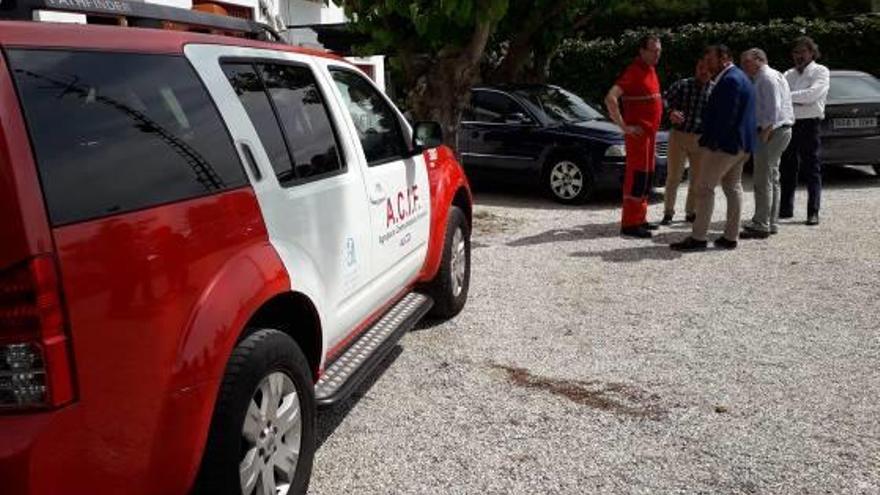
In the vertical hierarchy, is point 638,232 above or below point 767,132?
below

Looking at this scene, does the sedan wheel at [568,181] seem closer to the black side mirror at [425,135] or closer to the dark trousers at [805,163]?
the dark trousers at [805,163]

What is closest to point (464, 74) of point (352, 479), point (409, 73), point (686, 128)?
point (409, 73)

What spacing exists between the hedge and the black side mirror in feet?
39.1

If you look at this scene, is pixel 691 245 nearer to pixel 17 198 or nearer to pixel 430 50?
pixel 430 50

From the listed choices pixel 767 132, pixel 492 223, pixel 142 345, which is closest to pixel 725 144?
pixel 767 132

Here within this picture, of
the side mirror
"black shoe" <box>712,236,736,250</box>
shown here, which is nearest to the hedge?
the side mirror

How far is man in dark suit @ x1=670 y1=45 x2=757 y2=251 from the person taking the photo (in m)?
7.06

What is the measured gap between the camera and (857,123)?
10195 mm

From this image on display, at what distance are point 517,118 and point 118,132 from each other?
854cm

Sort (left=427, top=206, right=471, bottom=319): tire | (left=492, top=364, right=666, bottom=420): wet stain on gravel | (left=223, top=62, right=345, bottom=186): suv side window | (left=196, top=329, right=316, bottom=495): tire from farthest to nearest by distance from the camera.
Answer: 1. (left=427, top=206, right=471, bottom=319): tire
2. (left=492, top=364, right=666, bottom=420): wet stain on gravel
3. (left=223, top=62, right=345, bottom=186): suv side window
4. (left=196, top=329, right=316, bottom=495): tire

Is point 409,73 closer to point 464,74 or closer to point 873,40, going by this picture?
point 464,74

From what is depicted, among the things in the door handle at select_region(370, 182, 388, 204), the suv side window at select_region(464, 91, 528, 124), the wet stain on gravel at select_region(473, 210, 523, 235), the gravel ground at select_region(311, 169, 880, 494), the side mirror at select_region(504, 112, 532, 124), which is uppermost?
the door handle at select_region(370, 182, 388, 204)

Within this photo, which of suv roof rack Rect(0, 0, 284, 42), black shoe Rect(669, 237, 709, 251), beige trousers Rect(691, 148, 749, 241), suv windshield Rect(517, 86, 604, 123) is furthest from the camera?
suv windshield Rect(517, 86, 604, 123)

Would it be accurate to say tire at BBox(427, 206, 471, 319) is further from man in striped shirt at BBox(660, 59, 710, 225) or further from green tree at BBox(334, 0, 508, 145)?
man in striped shirt at BBox(660, 59, 710, 225)
